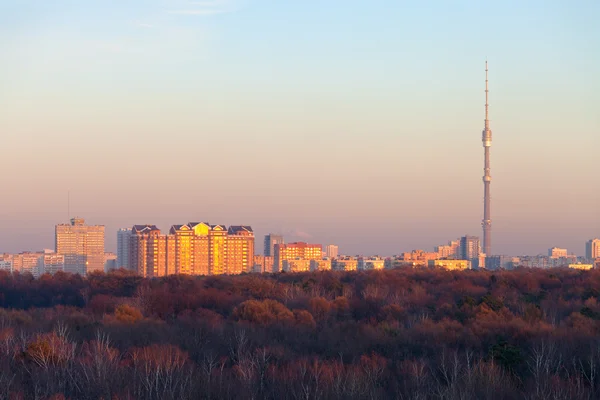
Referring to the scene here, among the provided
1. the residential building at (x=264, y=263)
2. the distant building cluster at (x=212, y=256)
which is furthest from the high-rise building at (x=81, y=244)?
the residential building at (x=264, y=263)

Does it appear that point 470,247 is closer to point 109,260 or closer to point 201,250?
point 201,250

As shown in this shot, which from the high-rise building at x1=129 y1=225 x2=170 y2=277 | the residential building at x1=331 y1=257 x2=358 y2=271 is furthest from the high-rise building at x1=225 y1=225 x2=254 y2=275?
the residential building at x1=331 y1=257 x2=358 y2=271

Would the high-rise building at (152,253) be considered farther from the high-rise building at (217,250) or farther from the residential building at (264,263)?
the residential building at (264,263)

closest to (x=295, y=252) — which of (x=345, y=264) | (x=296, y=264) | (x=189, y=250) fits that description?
(x=296, y=264)

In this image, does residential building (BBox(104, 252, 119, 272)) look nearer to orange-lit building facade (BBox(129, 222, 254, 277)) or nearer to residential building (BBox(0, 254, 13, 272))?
residential building (BBox(0, 254, 13, 272))

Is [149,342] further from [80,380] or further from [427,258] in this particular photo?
[427,258]
